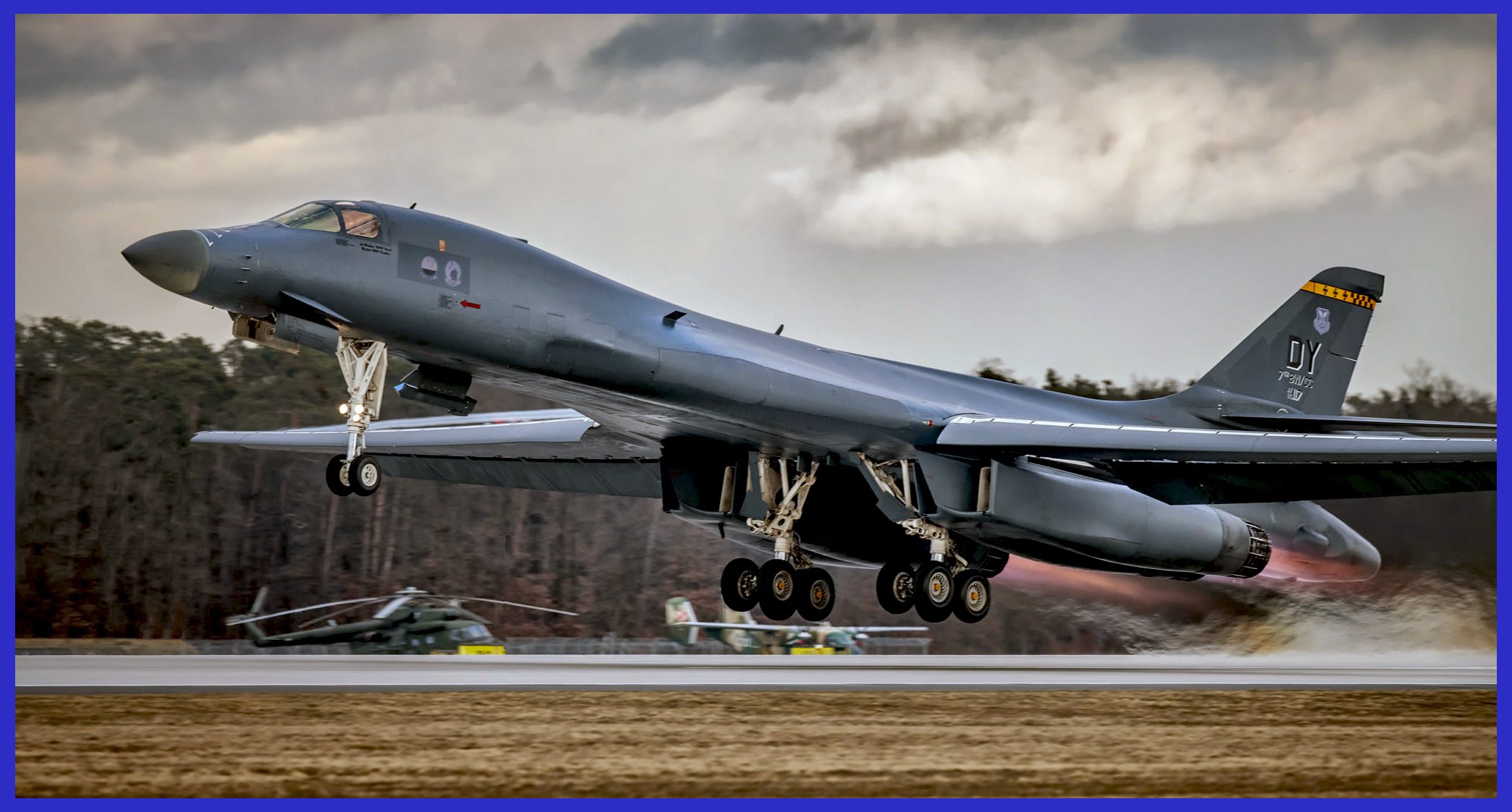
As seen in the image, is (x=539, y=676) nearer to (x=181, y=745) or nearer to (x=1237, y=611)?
(x=181, y=745)

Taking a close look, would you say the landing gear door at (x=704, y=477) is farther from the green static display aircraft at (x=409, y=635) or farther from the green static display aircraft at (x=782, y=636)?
the green static display aircraft at (x=782, y=636)

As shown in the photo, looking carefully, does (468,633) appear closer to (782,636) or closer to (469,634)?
(469,634)

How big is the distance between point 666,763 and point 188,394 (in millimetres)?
25843

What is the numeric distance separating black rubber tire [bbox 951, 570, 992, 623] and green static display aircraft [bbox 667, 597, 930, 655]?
6.59 metres

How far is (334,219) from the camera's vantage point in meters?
13.2

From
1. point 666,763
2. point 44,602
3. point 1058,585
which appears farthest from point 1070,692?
point 44,602

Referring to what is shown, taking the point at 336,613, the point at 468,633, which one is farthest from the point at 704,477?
the point at 336,613

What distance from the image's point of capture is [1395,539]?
21281 mm

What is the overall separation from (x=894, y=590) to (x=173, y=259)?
30.7ft

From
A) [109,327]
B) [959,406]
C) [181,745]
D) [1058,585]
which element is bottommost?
[181,745]

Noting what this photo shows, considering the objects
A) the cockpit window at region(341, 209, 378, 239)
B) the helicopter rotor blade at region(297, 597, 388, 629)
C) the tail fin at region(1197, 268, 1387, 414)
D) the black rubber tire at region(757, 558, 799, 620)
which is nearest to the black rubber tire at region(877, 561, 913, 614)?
the black rubber tire at region(757, 558, 799, 620)

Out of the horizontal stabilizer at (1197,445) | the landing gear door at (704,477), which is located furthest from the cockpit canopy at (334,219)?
the horizontal stabilizer at (1197,445)

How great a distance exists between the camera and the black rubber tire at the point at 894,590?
717 inches

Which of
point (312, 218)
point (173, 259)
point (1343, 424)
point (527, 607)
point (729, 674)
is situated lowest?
point (729, 674)
